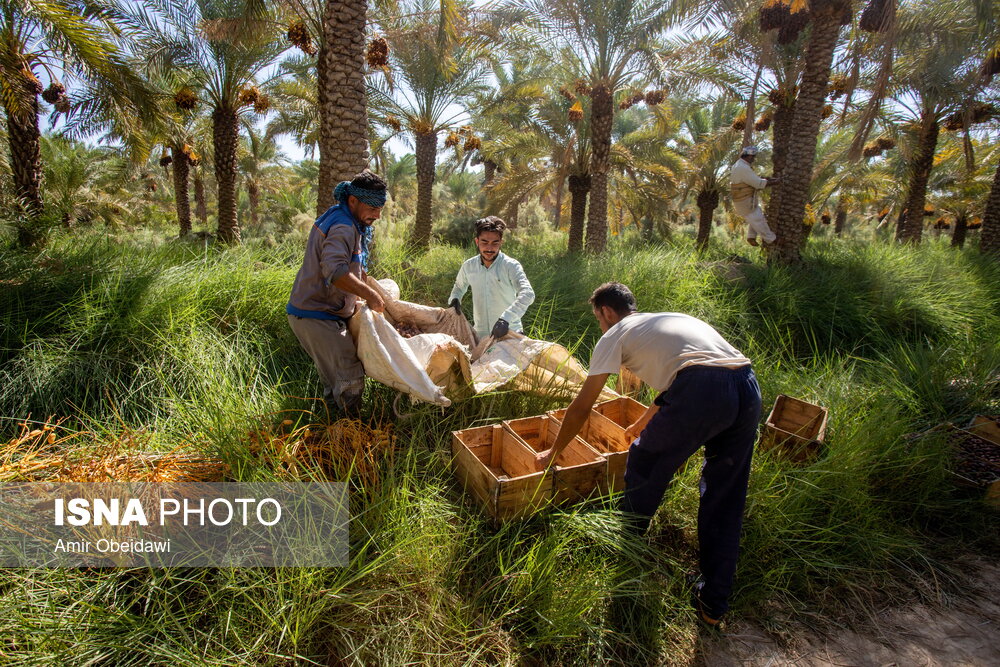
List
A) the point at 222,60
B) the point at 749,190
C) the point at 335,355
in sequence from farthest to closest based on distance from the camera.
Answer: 1. the point at 222,60
2. the point at 749,190
3. the point at 335,355

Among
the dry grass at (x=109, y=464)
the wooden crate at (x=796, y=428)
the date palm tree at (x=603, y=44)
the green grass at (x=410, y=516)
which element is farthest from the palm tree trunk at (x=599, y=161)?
the dry grass at (x=109, y=464)

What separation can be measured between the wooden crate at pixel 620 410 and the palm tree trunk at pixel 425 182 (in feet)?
28.2

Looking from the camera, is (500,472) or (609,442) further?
(609,442)

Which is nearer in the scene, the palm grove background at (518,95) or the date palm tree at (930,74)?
the palm grove background at (518,95)

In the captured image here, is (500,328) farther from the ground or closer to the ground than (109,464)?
farther from the ground

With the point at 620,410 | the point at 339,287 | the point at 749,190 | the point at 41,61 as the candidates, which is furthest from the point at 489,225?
the point at 41,61

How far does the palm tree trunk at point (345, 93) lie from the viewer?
19.2ft

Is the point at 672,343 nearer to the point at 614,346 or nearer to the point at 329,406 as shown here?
the point at 614,346

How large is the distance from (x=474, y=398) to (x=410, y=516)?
1.21 meters

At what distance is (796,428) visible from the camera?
159 inches

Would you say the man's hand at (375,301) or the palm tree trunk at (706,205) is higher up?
the palm tree trunk at (706,205)

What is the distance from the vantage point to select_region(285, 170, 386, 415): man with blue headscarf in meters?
3.07

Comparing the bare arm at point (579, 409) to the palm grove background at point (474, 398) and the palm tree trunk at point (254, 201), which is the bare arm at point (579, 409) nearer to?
the palm grove background at point (474, 398)

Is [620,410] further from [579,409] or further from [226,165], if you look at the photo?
[226,165]
